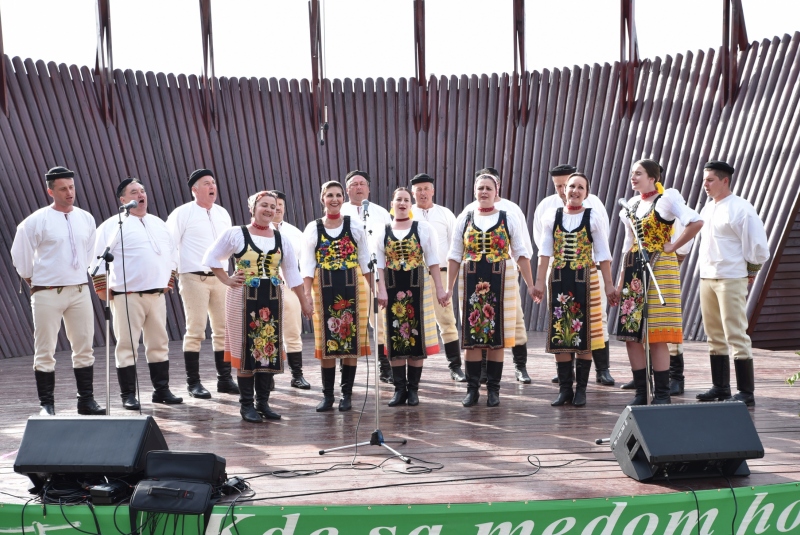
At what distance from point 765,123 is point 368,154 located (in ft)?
13.5

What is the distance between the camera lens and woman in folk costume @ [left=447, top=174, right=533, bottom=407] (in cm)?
534

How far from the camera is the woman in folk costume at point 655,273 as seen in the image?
502cm

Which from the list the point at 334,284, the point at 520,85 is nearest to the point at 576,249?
the point at 334,284

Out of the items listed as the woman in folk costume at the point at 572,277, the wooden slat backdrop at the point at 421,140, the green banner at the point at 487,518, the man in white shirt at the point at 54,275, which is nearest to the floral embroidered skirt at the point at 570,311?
the woman in folk costume at the point at 572,277

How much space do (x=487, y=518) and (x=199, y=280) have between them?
3.51 meters

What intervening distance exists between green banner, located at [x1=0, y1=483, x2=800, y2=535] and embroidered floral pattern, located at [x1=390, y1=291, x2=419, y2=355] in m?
2.30

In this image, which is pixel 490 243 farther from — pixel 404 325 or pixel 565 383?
pixel 565 383

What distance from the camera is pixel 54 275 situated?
530cm

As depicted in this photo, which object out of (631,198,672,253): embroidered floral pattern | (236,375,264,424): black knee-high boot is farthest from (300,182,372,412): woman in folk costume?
(631,198,672,253): embroidered floral pattern

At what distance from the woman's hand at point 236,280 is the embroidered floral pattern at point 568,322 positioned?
6.27 ft

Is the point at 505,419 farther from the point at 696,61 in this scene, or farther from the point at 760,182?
the point at 696,61

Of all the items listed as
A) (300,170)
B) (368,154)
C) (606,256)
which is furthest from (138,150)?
(606,256)

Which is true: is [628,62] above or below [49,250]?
above

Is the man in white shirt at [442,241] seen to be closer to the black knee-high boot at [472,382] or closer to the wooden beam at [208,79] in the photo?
the black knee-high boot at [472,382]
